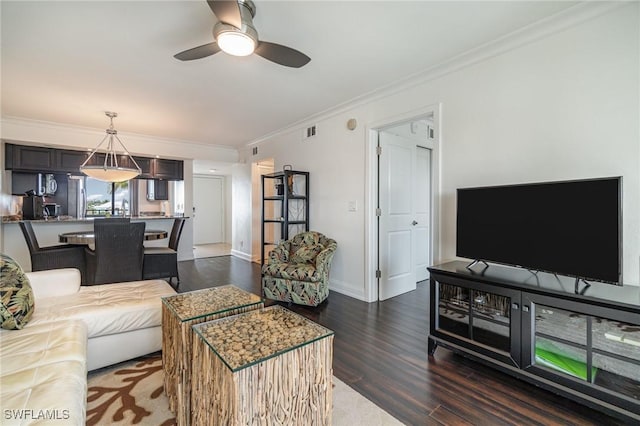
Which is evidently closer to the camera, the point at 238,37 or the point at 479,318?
the point at 238,37

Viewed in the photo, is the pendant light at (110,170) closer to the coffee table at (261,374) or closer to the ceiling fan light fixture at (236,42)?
the ceiling fan light fixture at (236,42)

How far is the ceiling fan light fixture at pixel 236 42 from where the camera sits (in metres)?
1.84

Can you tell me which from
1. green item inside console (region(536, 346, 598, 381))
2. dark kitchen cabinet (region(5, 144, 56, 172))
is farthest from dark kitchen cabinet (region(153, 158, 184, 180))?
green item inside console (region(536, 346, 598, 381))

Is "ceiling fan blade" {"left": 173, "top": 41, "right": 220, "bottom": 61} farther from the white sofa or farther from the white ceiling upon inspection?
the white sofa

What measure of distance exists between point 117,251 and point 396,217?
3.52 metres

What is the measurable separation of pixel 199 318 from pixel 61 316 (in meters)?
1.20

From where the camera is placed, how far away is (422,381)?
2006mm

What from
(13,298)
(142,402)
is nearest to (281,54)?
(13,298)

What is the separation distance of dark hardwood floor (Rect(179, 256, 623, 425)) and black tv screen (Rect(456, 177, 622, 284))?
81cm

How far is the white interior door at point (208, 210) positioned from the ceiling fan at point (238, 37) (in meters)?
7.42

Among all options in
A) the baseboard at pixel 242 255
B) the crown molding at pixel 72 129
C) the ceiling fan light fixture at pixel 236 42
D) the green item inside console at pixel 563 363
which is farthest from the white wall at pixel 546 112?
the crown molding at pixel 72 129

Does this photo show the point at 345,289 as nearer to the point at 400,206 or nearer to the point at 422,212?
the point at 400,206

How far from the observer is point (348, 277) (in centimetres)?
395

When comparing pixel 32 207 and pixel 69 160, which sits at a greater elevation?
pixel 69 160
